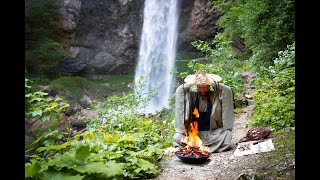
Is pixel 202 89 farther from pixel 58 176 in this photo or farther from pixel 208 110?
pixel 58 176

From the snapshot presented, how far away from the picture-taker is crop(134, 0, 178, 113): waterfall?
20.7 meters

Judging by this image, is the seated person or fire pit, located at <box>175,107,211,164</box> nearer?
fire pit, located at <box>175,107,211,164</box>

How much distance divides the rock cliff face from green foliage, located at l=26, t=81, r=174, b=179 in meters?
13.6

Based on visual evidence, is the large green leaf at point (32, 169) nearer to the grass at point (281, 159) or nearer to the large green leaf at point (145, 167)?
the large green leaf at point (145, 167)

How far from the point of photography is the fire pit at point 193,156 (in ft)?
14.7

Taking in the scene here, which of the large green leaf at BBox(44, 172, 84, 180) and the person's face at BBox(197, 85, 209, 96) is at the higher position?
the person's face at BBox(197, 85, 209, 96)

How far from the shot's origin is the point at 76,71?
65.9ft

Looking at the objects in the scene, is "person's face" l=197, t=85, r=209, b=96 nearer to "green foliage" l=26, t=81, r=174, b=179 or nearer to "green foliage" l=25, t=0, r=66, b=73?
"green foliage" l=26, t=81, r=174, b=179

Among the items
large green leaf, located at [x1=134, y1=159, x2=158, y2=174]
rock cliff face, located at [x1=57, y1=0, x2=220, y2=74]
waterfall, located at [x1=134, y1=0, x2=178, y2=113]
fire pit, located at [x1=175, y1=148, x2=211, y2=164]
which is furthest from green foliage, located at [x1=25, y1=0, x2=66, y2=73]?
large green leaf, located at [x1=134, y1=159, x2=158, y2=174]

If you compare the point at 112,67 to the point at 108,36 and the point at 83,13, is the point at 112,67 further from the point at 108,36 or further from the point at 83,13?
the point at 83,13

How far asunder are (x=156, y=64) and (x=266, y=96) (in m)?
14.3

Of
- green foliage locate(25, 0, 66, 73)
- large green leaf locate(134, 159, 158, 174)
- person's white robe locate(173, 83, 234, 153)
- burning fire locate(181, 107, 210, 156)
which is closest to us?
large green leaf locate(134, 159, 158, 174)

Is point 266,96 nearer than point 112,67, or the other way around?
point 266,96
